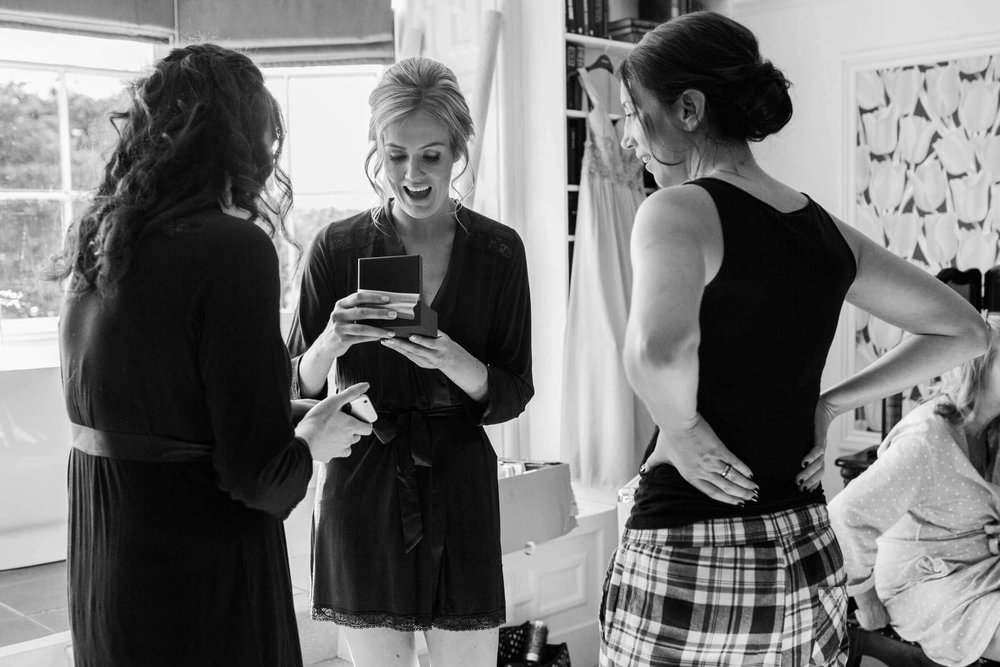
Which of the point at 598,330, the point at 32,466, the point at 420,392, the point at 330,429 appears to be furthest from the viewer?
the point at 598,330

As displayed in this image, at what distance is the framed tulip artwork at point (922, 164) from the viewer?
3.98 m

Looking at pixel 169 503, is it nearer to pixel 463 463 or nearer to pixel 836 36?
pixel 463 463

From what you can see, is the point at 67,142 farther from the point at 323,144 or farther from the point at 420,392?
the point at 420,392

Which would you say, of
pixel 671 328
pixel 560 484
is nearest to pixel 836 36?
pixel 560 484

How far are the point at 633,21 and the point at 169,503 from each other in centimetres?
351

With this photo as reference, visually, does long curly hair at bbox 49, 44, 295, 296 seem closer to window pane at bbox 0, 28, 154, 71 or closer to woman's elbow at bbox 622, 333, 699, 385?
woman's elbow at bbox 622, 333, 699, 385

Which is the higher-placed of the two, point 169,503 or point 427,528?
point 169,503

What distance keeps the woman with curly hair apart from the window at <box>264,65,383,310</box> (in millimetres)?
2902

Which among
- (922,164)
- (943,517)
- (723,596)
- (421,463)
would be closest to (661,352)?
(723,596)

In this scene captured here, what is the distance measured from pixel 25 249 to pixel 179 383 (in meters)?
3.28

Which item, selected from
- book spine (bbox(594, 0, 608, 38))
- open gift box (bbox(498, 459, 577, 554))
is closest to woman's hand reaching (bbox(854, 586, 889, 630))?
open gift box (bbox(498, 459, 577, 554))

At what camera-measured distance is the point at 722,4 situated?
4738 millimetres

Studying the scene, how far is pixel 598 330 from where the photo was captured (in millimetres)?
3963

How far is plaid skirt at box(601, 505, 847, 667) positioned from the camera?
121 cm
